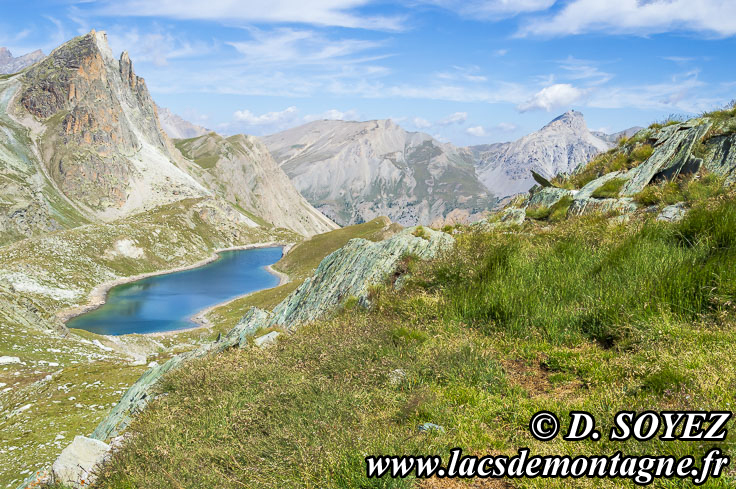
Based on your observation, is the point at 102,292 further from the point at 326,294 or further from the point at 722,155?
the point at 722,155

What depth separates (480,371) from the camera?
6.89m

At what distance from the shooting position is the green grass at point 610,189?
1705 centimetres

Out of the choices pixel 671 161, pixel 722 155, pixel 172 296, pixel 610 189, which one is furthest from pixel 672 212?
pixel 172 296

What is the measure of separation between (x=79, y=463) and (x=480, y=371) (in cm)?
776

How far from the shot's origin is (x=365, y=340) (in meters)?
8.78

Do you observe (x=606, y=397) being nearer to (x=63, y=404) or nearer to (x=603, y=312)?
(x=603, y=312)

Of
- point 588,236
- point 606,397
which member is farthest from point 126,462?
point 588,236

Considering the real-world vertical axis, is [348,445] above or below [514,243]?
below

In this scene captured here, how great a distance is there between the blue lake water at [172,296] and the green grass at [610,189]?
8415 centimetres

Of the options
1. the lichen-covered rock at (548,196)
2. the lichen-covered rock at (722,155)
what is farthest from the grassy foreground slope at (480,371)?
the lichen-covered rock at (548,196)

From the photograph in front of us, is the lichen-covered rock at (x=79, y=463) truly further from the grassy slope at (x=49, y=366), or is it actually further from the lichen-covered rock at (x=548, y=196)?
the lichen-covered rock at (x=548, y=196)

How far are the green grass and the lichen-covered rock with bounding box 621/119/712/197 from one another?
0.29m

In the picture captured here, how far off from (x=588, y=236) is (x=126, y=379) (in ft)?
104

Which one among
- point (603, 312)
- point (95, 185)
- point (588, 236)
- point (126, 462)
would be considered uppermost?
point (95, 185)
